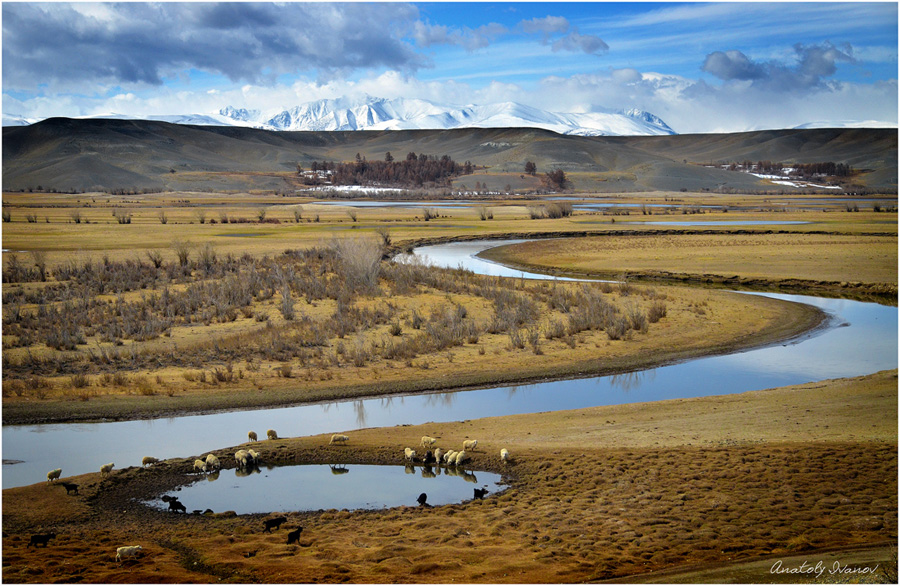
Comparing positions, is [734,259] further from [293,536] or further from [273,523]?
[293,536]

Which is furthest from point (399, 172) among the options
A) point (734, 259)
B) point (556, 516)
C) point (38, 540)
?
point (38, 540)

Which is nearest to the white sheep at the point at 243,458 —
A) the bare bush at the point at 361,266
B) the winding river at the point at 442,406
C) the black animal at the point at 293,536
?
the winding river at the point at 442,406

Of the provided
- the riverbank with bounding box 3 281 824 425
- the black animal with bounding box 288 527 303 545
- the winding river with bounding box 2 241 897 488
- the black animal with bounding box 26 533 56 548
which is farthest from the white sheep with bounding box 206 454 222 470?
the riverbank with bounding box 3 281 824 425

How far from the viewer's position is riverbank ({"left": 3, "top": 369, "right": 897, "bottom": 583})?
323 inches

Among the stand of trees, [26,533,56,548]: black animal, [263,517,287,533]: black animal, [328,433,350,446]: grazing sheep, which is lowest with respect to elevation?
[263,517,287,533]: black animal

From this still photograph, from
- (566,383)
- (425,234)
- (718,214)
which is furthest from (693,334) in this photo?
(718,214)

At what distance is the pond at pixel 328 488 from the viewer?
11.0m

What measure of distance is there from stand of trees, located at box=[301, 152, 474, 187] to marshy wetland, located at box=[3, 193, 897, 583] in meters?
129

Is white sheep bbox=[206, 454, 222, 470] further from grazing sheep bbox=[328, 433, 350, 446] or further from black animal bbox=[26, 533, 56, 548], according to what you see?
black animal bbox=[26, 533, 56, 548]

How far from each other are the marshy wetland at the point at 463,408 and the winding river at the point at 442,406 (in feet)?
0.36

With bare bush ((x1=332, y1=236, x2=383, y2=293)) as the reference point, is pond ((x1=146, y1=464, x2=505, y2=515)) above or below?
below

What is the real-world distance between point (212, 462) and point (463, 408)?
5910 millimetres

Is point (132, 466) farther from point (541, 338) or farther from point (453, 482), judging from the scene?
point (541, 338)

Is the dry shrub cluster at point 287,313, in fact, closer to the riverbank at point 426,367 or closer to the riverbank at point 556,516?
the riverbank at point 426,367
